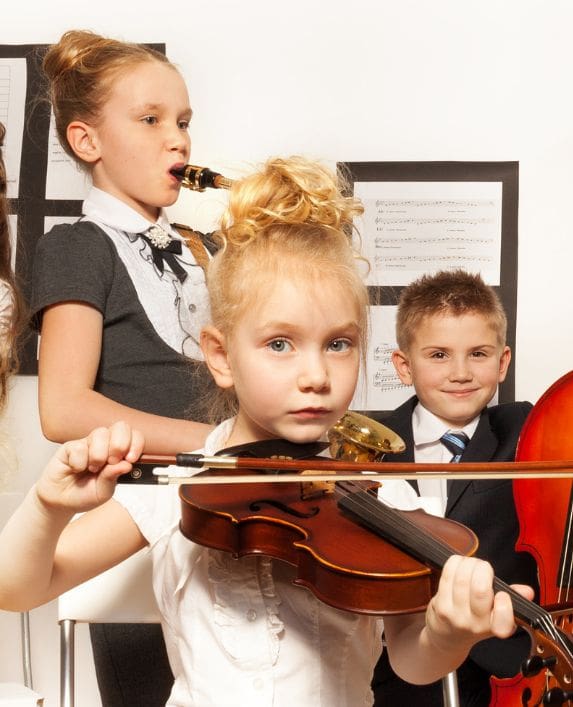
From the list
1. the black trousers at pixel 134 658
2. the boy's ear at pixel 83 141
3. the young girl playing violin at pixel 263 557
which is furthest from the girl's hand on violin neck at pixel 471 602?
the boy's ear at pixel 83 141

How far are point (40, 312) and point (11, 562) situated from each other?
2.11 ft

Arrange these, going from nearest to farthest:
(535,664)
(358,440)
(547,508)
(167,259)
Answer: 1. (535,664)
2. (358,440)
3. (547,508)
4. (167,259)

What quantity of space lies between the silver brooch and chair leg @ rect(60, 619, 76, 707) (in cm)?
61

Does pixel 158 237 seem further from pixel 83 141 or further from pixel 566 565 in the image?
pixel 566 565

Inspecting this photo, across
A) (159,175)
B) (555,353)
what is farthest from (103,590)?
(555,353)

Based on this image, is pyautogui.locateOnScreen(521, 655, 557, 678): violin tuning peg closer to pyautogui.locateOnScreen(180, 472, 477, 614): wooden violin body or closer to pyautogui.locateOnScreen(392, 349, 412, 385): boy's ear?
pyautogui.locateOnScreen(180, 472, 477, 614): wooden violin body

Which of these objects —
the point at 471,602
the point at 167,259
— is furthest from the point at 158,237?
the point at 471,602

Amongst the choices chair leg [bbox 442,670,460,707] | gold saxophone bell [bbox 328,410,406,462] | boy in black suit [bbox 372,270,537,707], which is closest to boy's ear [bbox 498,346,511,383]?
boy in black suit [bbox 372,270,537,707]

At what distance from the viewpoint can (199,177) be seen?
1.68 meters

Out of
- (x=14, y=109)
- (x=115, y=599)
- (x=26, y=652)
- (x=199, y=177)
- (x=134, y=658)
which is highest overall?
(x=14, y=109)

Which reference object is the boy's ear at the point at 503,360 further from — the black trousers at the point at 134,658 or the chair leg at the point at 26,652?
the chair leg at the point at 26,652

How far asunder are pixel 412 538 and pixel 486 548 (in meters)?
0.79

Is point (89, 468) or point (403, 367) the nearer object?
point (89, 468)

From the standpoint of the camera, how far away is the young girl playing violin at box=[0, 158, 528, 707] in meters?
1.03
